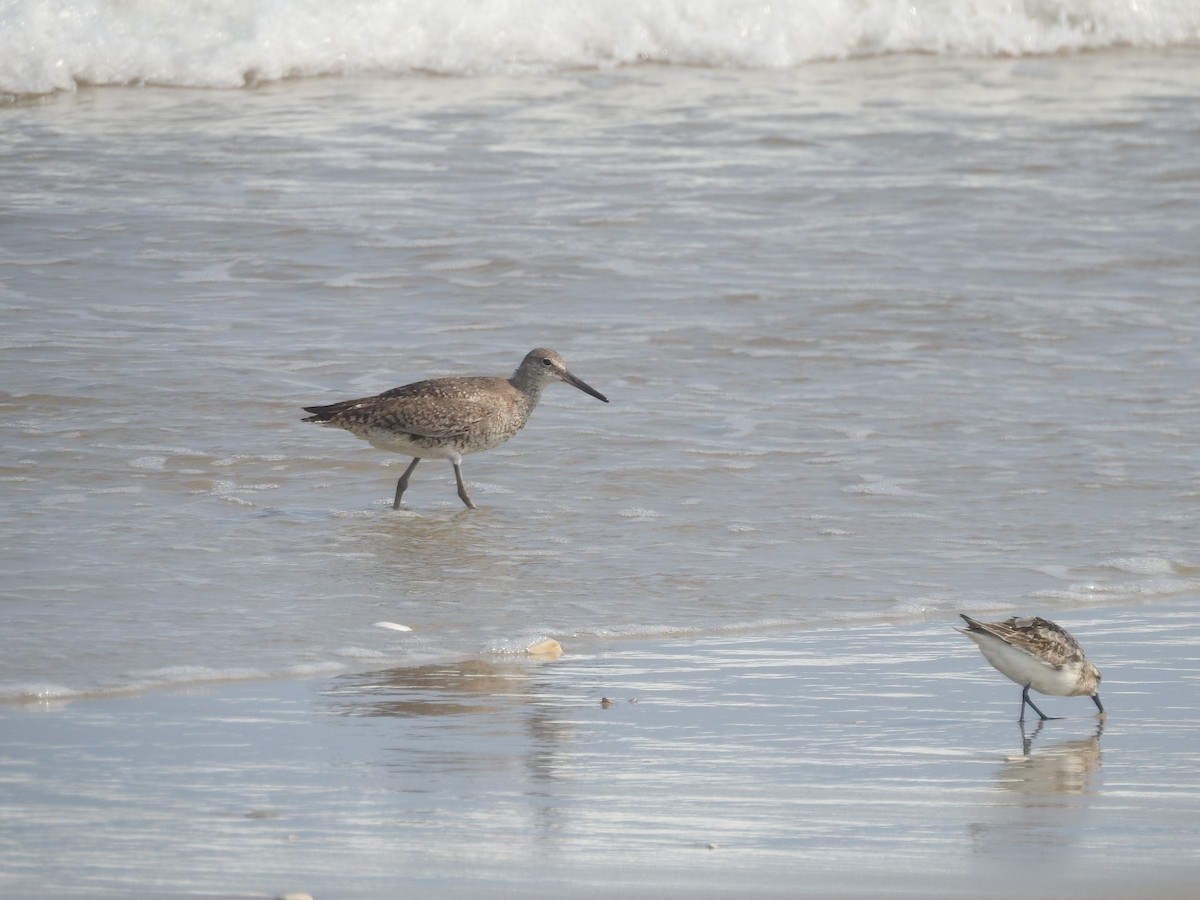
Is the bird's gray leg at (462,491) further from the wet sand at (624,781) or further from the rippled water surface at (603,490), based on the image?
the wet sand at (624,781)

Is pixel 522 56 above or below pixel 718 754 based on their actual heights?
below

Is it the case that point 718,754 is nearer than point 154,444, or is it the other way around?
point 718,754

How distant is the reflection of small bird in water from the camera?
18.1 ft

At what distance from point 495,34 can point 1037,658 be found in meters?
14.2

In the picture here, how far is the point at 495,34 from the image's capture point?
61.2ft

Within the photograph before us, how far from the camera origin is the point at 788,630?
664 centimetres

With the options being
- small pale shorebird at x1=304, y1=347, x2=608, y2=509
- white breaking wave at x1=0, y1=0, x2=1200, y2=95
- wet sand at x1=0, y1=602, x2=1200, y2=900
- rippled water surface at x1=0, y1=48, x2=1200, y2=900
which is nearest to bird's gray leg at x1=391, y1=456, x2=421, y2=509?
small pale shorebird at x1=304, y1=347, x2=608, y2=509

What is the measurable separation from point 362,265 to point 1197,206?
6.62 metres

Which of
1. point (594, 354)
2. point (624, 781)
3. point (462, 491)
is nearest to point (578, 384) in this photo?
point (462, 491)

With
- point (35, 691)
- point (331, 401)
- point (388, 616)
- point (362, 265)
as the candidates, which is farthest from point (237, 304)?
point (35, 691)

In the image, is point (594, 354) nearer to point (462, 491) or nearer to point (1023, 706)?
point (462, 491)

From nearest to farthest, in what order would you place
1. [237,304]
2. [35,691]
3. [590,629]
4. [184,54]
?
[35,691]
[590,629]
[237,304]
[184,54]

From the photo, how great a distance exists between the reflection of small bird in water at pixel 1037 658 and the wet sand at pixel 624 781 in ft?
0.38

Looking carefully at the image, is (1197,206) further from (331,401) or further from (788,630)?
(788,630)
